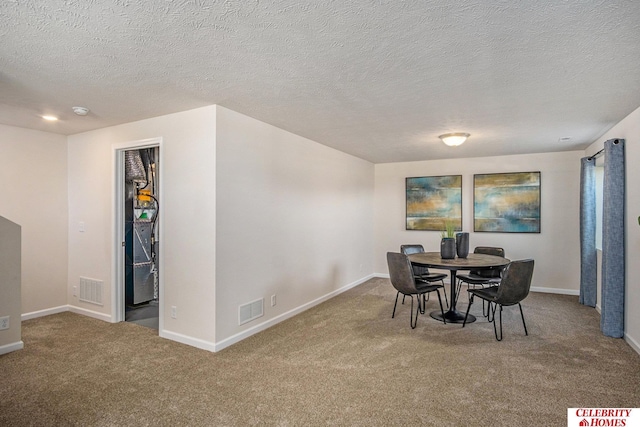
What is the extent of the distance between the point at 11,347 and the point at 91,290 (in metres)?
1.14

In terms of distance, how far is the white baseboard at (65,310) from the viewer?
4.27 meters

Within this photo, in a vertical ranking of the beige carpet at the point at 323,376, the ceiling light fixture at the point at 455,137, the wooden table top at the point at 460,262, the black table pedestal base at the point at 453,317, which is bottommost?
the beige carpet at the point at 323,376

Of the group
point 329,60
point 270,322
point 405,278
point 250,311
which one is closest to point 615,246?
point 405,278

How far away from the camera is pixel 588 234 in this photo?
4.86 m

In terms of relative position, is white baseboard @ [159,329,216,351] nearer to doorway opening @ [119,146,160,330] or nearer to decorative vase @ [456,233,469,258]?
doorway opening @ [119,146,160,330]

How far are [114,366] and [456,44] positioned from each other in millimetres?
3500

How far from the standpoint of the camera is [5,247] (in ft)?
10.8

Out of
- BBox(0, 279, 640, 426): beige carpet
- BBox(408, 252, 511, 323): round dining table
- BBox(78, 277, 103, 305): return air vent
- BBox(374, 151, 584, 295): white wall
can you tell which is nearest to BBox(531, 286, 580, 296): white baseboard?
BBox(374, 151, 584, 295): white wall

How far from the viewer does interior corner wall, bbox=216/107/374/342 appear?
347 cm

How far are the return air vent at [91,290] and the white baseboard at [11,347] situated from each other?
3.17 feet

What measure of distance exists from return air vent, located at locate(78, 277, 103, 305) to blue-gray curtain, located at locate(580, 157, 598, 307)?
6.30m

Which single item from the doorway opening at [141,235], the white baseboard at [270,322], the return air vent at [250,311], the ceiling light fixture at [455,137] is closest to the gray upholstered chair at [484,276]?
the ceiling light fixture at [455,137]

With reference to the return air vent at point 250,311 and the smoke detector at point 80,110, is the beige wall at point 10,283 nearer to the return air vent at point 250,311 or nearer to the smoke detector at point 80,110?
the smoke detector at point 80,110

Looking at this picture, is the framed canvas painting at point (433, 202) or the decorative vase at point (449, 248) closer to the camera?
the decorative vase at point (449, 248)
